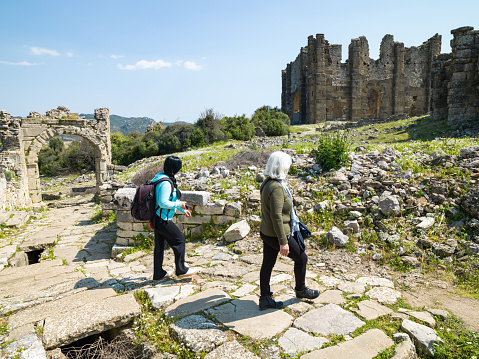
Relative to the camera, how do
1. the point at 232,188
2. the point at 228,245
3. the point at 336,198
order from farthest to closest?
the point at 232,188 < the point at 336,198 < the point at 228,245

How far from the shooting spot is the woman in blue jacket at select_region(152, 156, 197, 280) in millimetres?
3883

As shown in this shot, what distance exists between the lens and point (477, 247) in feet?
14.0

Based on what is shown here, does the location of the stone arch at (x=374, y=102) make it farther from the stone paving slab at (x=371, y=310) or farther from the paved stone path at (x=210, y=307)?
the stone paving slab at (x=371, y=310)

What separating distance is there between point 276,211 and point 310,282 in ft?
4.61

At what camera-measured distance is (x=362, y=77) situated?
2703 cm

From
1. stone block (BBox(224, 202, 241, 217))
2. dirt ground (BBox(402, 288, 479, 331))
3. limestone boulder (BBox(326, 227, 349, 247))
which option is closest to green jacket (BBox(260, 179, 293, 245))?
dirt ground (BBox(402, 288, 479, 331))

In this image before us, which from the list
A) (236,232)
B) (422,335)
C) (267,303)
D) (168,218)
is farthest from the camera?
(236,232)

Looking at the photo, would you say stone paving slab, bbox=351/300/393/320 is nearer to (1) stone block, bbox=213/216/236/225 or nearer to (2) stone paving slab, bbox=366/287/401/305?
(2) stone paving slab, bbox=366/287/401/305

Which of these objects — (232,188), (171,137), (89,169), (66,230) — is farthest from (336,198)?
(89,169)

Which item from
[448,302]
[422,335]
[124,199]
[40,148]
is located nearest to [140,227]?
[124,199]

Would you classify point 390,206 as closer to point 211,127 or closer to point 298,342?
point 298,342

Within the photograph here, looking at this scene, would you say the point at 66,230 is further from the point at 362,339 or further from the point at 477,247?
the point at 477,247

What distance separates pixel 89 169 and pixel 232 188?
28902mm

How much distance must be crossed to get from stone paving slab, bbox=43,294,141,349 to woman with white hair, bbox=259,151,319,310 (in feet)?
4.76
